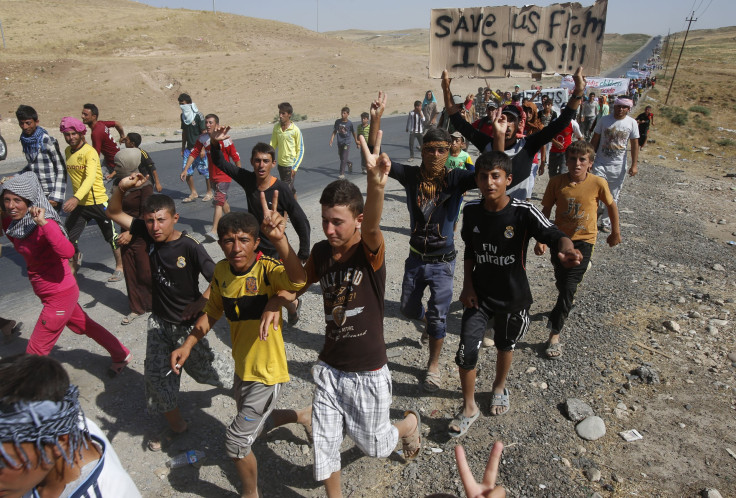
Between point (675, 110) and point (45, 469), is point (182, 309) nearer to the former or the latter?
point (45, 469)

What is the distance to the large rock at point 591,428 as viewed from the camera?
3494 mm

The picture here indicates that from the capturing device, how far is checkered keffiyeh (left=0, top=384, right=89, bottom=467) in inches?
48.4

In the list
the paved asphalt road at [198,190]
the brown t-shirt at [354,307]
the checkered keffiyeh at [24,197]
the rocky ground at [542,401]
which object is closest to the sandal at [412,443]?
the rocky ground at [542,401]

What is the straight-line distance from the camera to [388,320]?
5129 millimetres

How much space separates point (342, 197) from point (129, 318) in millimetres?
3518

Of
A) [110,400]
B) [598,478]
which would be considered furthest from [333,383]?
[110,400]

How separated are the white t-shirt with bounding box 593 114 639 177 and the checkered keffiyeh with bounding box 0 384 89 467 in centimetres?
725

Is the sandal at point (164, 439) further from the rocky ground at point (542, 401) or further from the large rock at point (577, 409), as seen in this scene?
the large rock at point (577, 409)

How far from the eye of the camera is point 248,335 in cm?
284

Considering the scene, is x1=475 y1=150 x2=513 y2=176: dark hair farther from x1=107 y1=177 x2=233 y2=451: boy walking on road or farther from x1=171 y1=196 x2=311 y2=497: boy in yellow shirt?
x1=107 y1=177 x2=233 y2=451: boy walking on road

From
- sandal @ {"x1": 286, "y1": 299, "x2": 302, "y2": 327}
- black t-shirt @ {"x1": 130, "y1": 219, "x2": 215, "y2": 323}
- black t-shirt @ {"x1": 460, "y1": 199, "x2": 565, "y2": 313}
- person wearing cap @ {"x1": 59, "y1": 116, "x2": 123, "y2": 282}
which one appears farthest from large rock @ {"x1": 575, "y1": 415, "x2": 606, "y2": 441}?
person wearing cap @ {"x1": 59, "y1": 116, "x2": 123, "y2": 282}

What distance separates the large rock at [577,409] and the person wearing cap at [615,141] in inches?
170

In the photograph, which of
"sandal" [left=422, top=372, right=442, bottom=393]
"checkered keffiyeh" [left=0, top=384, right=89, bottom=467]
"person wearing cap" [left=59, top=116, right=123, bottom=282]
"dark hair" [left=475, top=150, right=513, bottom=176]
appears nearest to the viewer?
"checkered keffiyeh" [left=0, top=384, right=89, bottom=467]

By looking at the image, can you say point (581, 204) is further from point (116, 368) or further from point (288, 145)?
point (288, 145)
